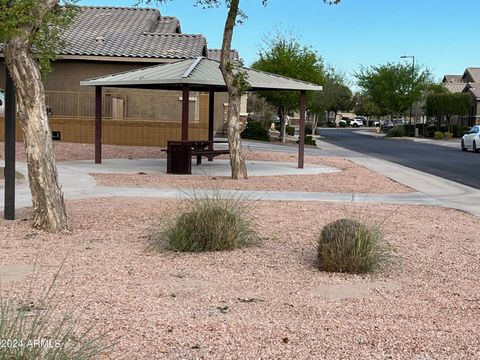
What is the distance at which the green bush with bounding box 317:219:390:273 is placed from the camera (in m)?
7.47

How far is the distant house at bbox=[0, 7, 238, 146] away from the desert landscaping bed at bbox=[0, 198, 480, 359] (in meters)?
18.9

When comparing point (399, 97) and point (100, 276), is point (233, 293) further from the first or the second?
point (399, 97)

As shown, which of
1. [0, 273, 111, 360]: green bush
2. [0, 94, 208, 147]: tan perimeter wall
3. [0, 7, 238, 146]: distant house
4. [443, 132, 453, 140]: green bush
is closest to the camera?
[0, 273, 111, 360]: green bush

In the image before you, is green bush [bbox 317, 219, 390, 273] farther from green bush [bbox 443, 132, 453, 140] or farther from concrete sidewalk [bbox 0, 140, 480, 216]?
green bush [bbox 443, 132, 453, 140]

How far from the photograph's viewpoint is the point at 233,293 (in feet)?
21.5

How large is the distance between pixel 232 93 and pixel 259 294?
1145 centimetres

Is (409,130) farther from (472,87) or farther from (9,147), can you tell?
(9,147)

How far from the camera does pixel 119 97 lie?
30.1 m

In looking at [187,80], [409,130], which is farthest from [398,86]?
[187,80]

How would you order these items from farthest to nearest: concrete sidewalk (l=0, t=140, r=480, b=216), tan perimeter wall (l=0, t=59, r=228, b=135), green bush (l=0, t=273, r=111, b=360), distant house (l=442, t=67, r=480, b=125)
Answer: distant house (l=442, t=67, r=480, b=125)
tan perimeter wall (l=0, t=59, r=228, b=135)
concrete sidewalk (l=0, t=140, r=480, b=216)
green bush (l=0, t=273, r=111, b=360)

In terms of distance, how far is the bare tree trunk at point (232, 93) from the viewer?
1727 cm

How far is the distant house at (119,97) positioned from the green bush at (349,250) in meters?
22.0

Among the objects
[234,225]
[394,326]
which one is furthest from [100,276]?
[394,326]

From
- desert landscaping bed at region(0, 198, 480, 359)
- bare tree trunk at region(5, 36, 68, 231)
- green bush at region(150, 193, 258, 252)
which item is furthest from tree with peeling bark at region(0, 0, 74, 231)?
green bush at region(150, 193, 258, 252)
